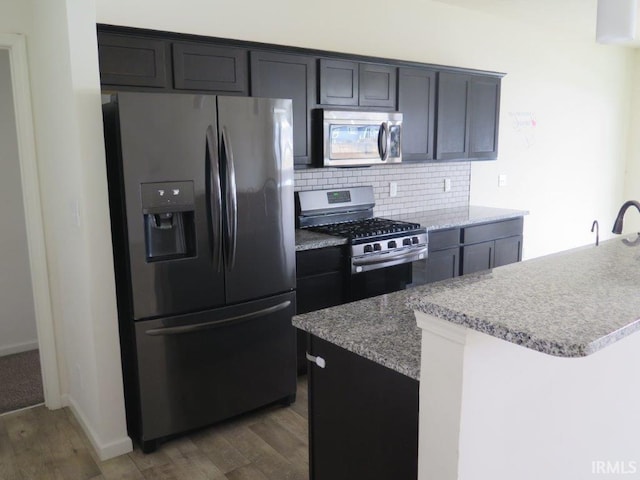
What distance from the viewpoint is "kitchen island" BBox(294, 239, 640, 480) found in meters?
1.16

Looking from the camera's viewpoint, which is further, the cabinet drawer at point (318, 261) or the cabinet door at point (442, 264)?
the cabinet door at point (442, 264)

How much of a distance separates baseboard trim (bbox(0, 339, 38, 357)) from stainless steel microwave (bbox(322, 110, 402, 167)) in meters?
2.75

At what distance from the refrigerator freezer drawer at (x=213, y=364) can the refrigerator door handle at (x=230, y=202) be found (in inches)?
12.0

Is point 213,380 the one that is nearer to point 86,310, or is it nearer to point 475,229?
point 86,310

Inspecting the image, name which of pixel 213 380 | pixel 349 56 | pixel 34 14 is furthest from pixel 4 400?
pixel 349 56

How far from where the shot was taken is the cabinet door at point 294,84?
3.23m

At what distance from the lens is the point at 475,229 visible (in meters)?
4.33

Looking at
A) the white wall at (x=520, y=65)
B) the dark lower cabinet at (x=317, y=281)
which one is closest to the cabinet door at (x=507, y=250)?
the white wall at (x=520, y=65)

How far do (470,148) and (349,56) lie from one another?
60.0 inches

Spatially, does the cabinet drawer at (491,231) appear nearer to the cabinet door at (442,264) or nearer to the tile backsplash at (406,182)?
the cabinet door at (442,264)

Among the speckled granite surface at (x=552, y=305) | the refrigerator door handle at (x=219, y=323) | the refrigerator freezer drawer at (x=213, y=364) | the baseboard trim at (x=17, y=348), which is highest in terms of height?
the speckled granite surface at (x=552, y=305)

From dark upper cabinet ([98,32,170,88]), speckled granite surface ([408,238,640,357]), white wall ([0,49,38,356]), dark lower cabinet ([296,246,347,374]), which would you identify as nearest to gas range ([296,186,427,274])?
dark lower cabinet ([296,246,347,374])

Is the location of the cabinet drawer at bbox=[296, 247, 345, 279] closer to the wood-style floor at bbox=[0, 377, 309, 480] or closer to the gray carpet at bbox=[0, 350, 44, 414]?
the wood-style floor at bbox=[0, 377, 309, 480]

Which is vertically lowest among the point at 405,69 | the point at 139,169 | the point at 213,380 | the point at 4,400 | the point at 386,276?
the point at 4,400
